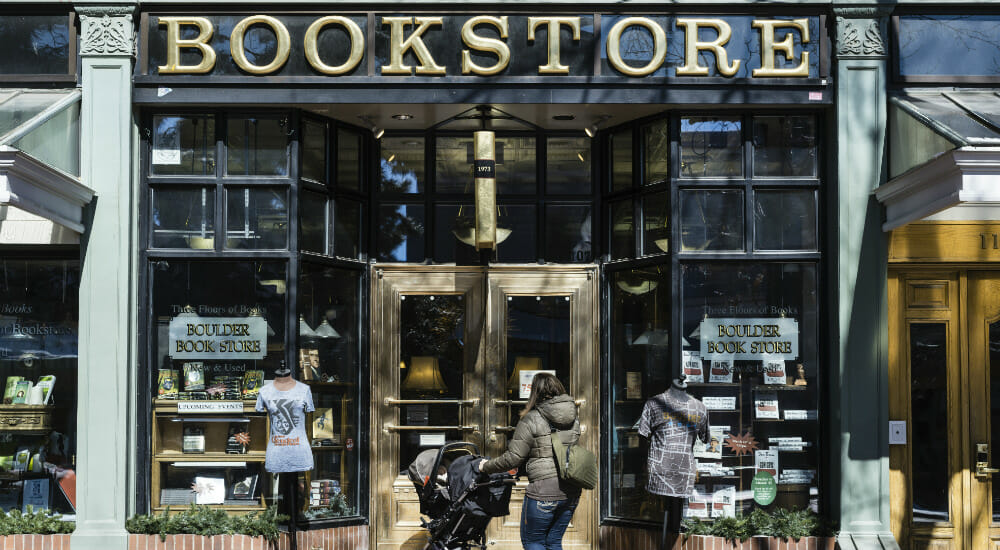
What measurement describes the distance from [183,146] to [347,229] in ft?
5.98

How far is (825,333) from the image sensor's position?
9.91m

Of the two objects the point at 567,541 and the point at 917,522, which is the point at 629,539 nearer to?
the point at 567,541

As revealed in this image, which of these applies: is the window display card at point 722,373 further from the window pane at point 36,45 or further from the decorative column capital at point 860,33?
the window pane at point 36,45

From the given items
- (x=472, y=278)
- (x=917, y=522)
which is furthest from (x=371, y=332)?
(x=917, y=522)

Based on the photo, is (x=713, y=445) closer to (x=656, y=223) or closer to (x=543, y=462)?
(x=656, y=223)

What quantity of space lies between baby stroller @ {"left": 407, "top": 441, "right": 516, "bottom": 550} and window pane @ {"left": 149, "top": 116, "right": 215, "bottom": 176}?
378 cm

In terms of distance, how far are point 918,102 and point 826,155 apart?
959mm

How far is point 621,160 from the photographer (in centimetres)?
1070

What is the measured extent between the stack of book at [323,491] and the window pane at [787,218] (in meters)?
4.94

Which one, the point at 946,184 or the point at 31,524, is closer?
the point at 946,184

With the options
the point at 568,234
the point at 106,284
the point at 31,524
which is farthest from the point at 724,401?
the point at 31,524

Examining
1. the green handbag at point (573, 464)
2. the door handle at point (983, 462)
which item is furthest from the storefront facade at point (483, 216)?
the green handbag at point (573, 464)

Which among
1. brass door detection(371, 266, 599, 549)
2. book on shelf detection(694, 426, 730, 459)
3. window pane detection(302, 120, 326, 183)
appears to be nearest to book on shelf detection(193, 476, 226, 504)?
brass door detection(371, 266, 599, 549)

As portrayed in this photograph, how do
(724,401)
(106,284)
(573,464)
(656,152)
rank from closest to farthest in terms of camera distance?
(573,464) → (106,284) → (724,401) → (656,152)
